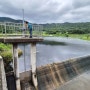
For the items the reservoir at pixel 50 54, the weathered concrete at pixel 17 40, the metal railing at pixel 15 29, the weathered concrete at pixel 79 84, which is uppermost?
the metal railing at pixel 15 29

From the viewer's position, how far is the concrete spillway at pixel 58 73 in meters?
20.3

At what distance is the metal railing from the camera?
1611 cm

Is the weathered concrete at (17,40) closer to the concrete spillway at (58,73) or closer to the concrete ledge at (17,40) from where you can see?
the concrete ledge at (17,40)

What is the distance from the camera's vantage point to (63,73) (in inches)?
944

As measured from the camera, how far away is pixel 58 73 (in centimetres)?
2302

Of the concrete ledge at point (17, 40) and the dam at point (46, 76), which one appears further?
the dam at point (46, 76)

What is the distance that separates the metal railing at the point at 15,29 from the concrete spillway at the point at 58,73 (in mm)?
4475

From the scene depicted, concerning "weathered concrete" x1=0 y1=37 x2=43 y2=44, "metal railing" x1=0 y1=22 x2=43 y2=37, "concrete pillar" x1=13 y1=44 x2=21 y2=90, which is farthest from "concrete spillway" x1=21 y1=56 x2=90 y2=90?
"metal railing" x1=0 y1=22 x2=43 y2=37

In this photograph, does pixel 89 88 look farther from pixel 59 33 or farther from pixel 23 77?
pixel 59 33

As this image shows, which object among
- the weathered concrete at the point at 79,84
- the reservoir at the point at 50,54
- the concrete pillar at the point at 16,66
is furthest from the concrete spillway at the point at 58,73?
the reservoir at the point at 50,54

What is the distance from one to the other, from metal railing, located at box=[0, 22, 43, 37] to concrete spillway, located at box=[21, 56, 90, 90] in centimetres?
447

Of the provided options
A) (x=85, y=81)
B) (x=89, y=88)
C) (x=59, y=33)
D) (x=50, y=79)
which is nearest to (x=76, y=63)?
(x=85, y=81)

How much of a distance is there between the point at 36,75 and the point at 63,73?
561 centimetres

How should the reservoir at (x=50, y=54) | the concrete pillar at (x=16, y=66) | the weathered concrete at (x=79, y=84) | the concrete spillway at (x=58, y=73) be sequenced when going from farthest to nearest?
the reservoir at (x=50, y=54), the weathered concrete at (x=79, y=84), the concrete spillway at (x=58, y=73), the concrete pillar at (x=16, y=66)
